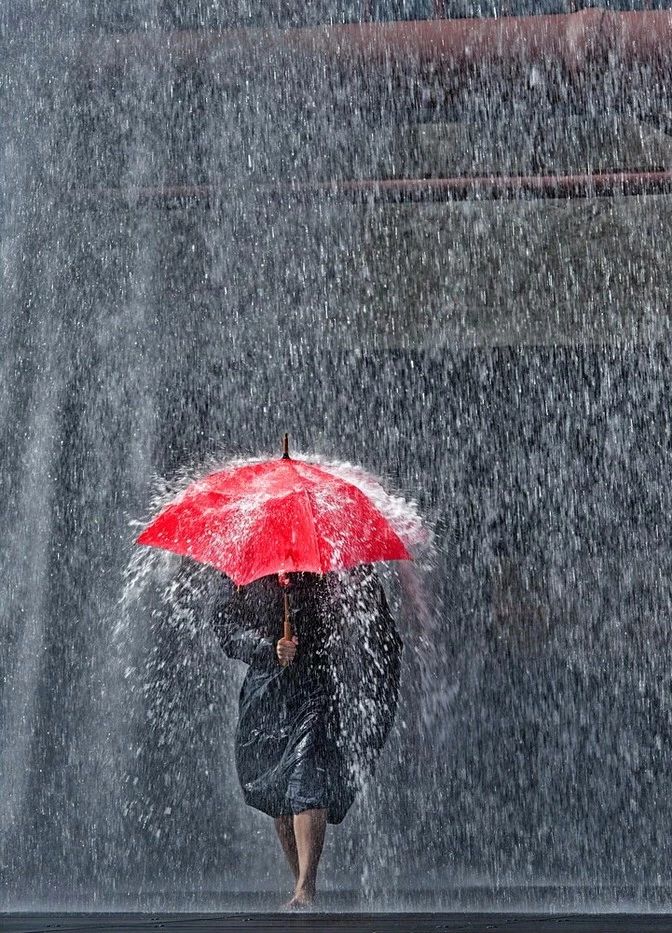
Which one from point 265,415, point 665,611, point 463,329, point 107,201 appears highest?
point 107,201

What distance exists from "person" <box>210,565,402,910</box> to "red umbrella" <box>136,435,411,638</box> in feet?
0.46

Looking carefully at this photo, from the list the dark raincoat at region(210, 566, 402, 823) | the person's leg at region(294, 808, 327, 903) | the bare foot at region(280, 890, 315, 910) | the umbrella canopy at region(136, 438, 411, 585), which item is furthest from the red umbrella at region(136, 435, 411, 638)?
the bare foot at region(280, 890, 315, 910)

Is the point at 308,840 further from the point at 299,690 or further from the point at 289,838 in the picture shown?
the point at 299,690

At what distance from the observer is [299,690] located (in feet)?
13.7

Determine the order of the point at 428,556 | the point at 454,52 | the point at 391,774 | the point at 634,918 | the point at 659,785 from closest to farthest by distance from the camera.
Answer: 1. the point at 634,918
2. the point at 454,52
3. the point at 391,774
4. the point at 659,785
5. the point at 428,556

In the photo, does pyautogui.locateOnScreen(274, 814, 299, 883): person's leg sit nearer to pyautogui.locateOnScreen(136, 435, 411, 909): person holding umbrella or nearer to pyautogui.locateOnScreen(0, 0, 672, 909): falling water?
pyautogui.locateOnScreen(136, 435, 411, 909): person holding umbrella

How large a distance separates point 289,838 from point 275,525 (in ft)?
3.81

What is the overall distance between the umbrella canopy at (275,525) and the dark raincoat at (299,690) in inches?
7.9

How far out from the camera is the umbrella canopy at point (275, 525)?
3.77m

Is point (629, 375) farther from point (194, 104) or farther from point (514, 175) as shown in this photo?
point (194, 104)

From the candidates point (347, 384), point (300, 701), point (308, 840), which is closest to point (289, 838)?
point (308, 840)

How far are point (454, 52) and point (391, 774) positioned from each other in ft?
11.8

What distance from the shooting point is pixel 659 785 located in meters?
6.93

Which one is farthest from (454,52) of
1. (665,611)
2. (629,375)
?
(665,611)
